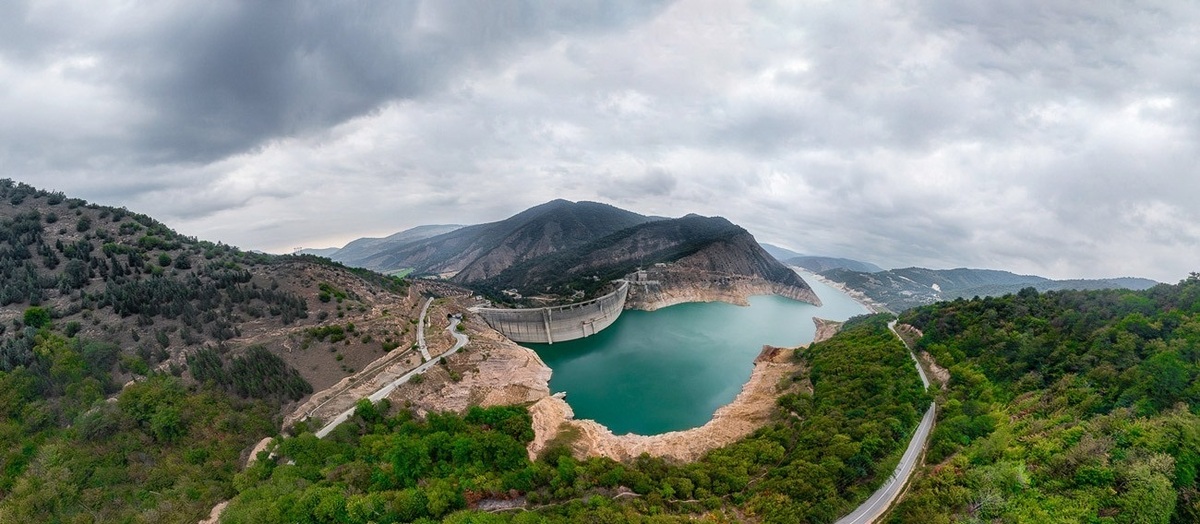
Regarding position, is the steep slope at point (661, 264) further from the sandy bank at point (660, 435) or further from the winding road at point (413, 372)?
the sandy bank at point (660, 435)

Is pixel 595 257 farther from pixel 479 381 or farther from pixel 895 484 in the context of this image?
pixel 895 484

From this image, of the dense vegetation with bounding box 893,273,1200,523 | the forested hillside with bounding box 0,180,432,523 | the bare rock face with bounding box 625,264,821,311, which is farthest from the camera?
the bare rock face with bounding box 625,264,821,311

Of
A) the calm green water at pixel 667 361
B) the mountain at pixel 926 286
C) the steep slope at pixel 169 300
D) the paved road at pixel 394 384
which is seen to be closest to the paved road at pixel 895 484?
the calm green water at pixel 667 361

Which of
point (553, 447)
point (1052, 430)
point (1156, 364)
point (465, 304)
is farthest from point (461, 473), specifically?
point (465, 304)

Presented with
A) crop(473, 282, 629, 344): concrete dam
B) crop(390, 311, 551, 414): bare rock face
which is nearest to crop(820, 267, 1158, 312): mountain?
crop(473, 282, 629, 344): concrete dam

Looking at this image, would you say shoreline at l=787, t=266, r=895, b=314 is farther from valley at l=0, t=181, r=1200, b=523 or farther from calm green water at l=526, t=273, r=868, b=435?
valley at l=0, t=181, r=1200, b=523

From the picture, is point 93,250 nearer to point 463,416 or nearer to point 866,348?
point 463,416
